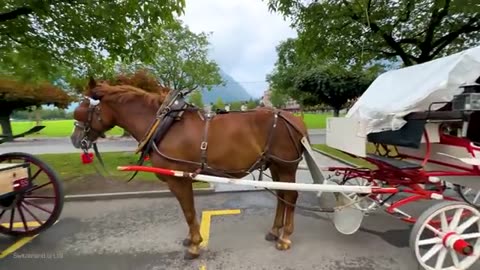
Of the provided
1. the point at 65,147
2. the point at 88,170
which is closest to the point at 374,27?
the point at 88,170

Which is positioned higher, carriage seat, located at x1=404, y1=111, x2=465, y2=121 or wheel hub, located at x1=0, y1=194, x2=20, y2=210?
carriage seat, located at x1=404, y1=111, x2=465, y2=121

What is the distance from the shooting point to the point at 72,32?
6.72 metres

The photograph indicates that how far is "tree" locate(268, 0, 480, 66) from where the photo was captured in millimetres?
8203

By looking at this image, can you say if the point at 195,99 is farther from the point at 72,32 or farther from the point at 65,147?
the point at 65,147

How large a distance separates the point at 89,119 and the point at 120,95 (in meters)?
0.42

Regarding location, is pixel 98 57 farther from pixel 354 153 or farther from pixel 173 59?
pixel 173 59

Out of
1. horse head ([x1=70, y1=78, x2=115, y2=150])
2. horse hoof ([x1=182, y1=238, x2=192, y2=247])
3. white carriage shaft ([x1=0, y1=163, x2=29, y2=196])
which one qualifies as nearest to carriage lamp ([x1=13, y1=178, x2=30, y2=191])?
white carriage shaft ([x1=0, y1=163, x2=29, y2=196])

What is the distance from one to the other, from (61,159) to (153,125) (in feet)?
29.7

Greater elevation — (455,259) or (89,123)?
(89,123)

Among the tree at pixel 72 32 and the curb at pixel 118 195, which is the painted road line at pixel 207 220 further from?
the tree at pixel 72 32

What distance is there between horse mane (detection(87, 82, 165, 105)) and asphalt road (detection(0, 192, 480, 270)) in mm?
1697

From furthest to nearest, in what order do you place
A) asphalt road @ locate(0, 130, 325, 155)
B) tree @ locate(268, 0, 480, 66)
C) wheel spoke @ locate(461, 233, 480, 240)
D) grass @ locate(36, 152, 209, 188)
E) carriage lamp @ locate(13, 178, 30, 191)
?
1. asphalt road @ locate(0, 130, 325, 155)
2. tree @ locate(268, 0, 480, 66)
3. grass @ locate(36, 152, 209, 188)
4. carriage lamp @ locate(13, 178, 30, 191)
5. wheel spoke @ locate(461, 233, 480, 240)

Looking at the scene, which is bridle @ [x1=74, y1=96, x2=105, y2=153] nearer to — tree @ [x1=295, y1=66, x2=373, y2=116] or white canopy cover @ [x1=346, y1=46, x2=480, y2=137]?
white canopy cover @ [x1=346, y1=46, x2=480, y2=137]

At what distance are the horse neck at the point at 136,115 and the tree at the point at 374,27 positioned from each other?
5.46 meters
